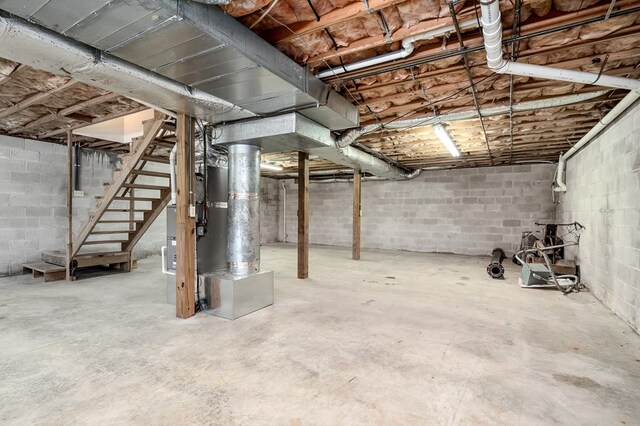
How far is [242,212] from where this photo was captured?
10.9 ft

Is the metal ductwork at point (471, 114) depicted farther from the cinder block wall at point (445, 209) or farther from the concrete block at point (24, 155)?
the concrete block at point (24, 155)

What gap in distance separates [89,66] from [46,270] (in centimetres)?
408

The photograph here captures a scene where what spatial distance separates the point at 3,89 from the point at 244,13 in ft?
10.3

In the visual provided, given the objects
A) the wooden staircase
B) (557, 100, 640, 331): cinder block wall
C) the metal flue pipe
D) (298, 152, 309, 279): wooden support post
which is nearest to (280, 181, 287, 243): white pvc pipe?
the wooden staircase

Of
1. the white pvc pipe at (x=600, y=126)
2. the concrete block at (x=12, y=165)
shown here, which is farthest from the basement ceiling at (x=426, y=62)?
the concrete block at (x=12, y=165)

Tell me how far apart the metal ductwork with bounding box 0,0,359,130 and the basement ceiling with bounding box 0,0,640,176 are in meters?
0.13

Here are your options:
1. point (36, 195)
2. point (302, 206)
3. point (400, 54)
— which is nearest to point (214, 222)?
point (302, 206)

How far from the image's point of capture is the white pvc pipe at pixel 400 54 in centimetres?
207

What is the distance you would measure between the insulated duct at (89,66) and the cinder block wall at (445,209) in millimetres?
6712

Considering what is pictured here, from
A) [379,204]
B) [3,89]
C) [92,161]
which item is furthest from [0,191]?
[379,204]

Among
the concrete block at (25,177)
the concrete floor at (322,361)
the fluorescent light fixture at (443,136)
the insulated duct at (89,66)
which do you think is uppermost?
the fluorescent light fixture at (443,136)

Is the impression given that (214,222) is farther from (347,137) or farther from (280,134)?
(347,137)

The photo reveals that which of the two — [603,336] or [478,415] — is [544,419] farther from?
[603,336]

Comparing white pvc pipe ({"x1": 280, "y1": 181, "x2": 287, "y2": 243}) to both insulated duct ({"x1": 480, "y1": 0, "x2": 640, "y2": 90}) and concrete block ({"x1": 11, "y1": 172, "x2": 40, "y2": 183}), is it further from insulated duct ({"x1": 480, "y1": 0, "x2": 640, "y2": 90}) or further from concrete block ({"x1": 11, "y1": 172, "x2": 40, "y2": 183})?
insulated duct ({"x1": 480, "y1": 0, "x2": 640, "y2": 90})
